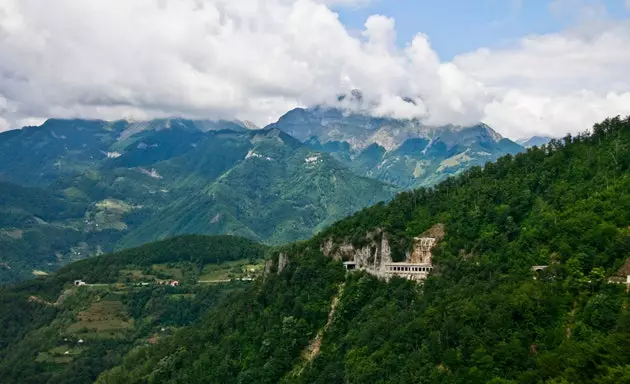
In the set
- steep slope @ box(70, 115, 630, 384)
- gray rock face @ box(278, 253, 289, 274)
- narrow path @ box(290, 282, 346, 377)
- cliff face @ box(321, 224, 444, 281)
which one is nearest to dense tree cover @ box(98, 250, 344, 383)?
steep slope @ box(70, 115, 630, 384)

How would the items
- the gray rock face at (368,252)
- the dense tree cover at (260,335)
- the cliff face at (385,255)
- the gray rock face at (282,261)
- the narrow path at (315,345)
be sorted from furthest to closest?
the gray rock face at (282,261) → the gray rock face at (368,252) → the dense tree cover at (260,335) → the cliff face at (385,255) → the narrow path at (315,345)

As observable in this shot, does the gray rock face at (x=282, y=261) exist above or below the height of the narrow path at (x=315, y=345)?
above

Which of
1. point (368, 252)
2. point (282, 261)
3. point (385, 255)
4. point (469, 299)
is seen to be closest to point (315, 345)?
point (385, 255)

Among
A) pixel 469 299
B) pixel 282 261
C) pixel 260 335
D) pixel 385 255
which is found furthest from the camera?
pixel 282 261

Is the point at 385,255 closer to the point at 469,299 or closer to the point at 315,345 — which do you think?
the point at 315,345

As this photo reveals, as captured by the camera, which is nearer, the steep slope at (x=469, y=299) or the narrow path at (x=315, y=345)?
the steep slope at (x=469, y=299)

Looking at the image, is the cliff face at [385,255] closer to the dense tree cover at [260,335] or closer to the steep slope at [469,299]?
the steep slope at [469,299]

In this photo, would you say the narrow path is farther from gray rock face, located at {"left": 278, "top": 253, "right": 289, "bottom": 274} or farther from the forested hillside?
gray rock face, located at {"left": 278, "top": 253, "right": 289, "bottom": 274}

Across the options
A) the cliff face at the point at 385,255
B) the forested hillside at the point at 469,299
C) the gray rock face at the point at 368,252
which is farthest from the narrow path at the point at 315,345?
the cliff face at the point at 385,255
